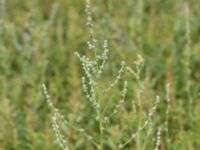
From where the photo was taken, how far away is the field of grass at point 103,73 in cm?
316

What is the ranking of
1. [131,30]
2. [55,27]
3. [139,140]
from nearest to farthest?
[139,140], [131,30], [55,27]

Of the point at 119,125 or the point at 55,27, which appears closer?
the point at 119,125

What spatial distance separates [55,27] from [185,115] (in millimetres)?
1518

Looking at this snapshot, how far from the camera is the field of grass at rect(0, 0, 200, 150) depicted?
124 inches

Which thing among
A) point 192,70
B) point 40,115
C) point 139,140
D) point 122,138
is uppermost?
point 192,70

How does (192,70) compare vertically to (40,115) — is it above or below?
above

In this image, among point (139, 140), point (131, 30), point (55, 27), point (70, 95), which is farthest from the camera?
point (55, 27)

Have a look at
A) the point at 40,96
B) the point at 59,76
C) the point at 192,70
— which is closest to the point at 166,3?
the point at 192,70

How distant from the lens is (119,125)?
10.5ft

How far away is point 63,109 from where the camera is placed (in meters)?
3.53

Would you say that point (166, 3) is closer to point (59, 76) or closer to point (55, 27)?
point (55, 27)

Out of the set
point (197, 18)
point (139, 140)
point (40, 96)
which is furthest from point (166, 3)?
point (139, 140)

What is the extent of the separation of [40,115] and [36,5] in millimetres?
1357

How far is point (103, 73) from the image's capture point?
12.4 ft
